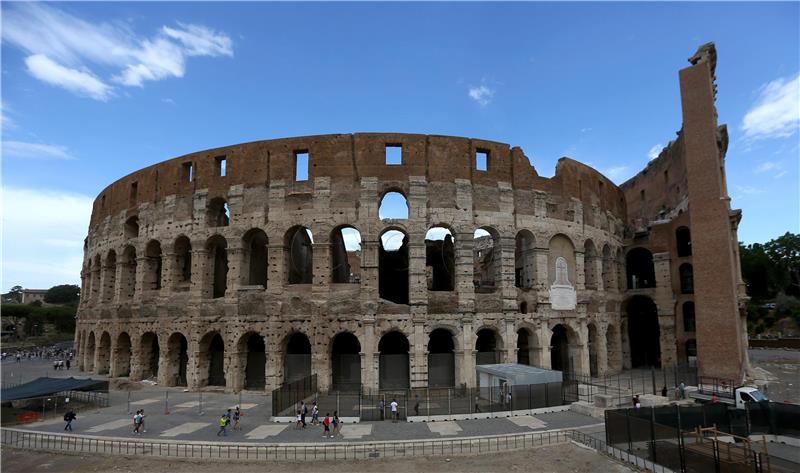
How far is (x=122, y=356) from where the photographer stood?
3089cm

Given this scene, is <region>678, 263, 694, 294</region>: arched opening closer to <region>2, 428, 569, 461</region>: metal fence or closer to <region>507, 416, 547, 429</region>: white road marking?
<region>507, 416, 547, 429</region>: white road marking

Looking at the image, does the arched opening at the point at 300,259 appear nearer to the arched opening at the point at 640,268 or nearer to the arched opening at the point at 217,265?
the arched opening at the point at 217,265

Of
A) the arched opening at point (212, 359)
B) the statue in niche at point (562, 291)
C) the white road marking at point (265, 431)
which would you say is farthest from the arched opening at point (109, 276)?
the statue in niche at point (562, 291)

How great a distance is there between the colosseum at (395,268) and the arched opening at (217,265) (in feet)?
0.48

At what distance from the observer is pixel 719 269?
26.6 meters

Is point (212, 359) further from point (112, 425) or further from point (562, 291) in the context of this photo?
point (562, 291)

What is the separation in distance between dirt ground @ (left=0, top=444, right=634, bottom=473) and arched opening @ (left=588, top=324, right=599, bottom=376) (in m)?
16.8

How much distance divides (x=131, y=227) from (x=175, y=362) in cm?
1048

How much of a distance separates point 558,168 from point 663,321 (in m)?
13.2

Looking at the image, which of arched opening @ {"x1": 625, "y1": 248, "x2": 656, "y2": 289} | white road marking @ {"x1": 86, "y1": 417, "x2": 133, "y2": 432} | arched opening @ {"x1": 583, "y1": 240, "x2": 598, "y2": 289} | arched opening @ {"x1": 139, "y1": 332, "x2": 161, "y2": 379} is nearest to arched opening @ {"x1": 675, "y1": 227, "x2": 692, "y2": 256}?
arched opening @ {"x1": 625, "y1": 248, "x2": 656, "y2": 289}

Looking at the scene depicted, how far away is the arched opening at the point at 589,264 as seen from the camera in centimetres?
3038

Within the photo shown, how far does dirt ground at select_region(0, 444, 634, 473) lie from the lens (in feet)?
43.0

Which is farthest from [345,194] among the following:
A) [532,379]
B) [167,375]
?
[167,375]

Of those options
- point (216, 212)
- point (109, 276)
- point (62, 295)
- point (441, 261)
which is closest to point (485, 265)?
point (441, 261)
